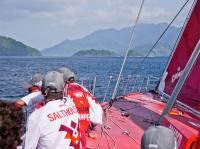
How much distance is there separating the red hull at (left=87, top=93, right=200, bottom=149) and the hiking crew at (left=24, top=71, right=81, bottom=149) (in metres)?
1.58

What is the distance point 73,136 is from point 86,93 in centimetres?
210

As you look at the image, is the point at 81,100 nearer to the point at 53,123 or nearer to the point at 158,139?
→ the point at 53,123

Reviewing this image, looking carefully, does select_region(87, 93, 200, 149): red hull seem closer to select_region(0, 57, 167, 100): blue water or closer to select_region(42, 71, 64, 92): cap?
select_region(0, 57, 167, 100): blue water

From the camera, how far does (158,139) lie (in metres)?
2.94

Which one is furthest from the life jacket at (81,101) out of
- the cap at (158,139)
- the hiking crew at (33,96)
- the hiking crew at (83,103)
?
the cap at (158,139)

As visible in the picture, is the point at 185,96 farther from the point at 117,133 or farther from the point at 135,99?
the point at 135,99

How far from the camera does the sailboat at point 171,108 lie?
219 inches

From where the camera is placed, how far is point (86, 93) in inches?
265

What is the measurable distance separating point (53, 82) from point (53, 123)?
1.38 ft

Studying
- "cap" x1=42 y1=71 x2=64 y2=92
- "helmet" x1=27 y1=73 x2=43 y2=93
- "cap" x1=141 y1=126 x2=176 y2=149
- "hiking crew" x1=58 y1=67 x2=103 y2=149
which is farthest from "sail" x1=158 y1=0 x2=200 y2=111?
"cap" x1=141 y1=126 x2=176 y2=149

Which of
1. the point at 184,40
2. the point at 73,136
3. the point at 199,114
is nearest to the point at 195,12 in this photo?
the point at 184,40

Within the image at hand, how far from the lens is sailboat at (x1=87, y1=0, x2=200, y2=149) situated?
5559 millimetres

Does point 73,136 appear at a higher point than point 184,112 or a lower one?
higher

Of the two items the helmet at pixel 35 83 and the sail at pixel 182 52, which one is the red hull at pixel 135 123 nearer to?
the sail at pixel 182 52
